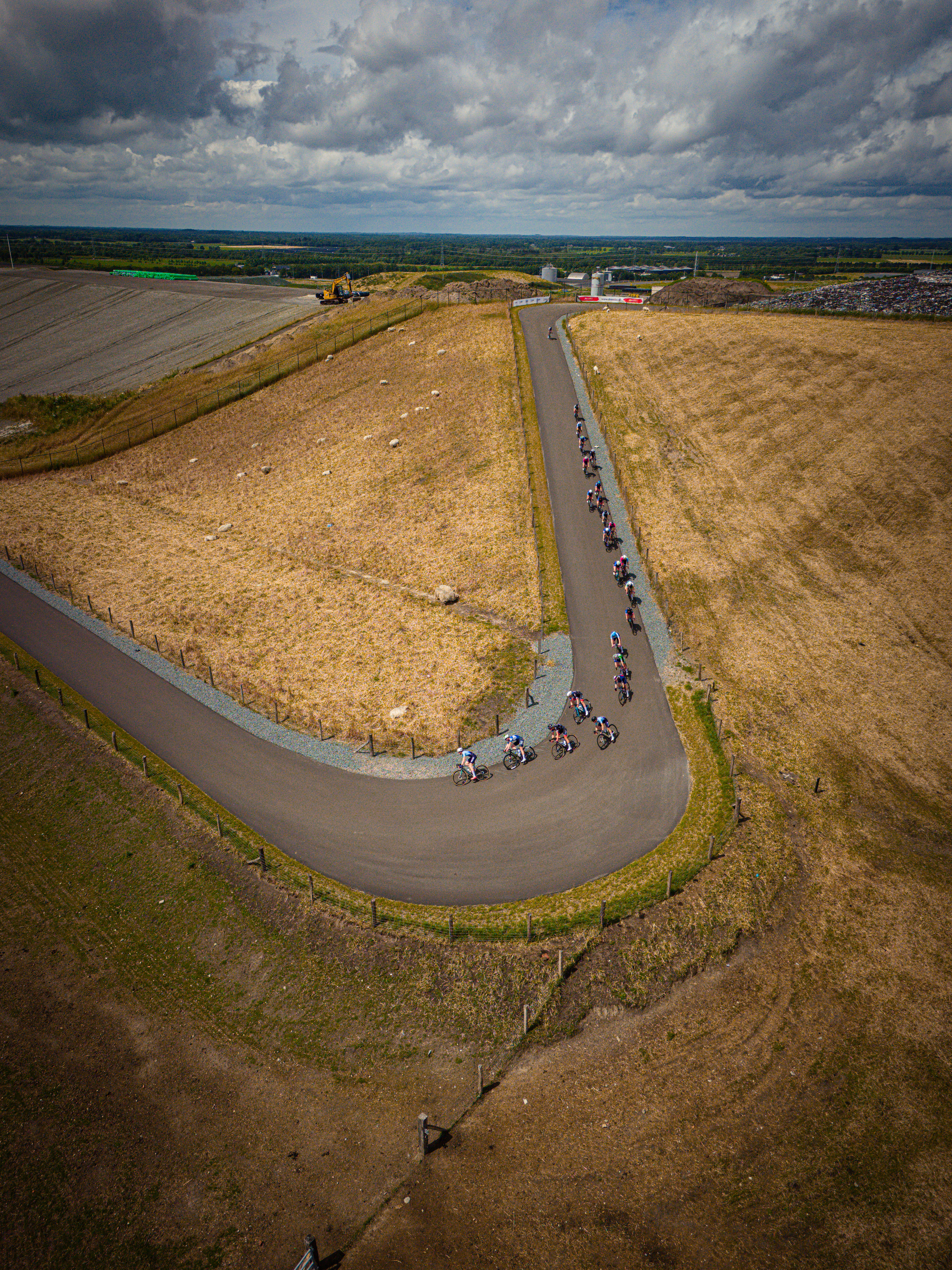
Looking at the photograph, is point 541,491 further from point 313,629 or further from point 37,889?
point 37,889

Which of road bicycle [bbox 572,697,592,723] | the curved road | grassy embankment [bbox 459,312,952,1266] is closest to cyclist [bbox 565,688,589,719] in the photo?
road bicycle [bbox 572,697,592,723]

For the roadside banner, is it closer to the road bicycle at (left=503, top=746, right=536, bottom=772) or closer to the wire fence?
the wire fence

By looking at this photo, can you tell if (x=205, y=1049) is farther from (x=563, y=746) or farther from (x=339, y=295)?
(x=339, y=295)

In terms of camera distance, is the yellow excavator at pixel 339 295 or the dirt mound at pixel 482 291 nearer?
the dirt mound at pixel 482 291

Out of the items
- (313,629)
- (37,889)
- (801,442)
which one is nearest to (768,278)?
(801,442)

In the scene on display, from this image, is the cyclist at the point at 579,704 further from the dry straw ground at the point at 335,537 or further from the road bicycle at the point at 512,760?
the dry straw ground at the point at 335,537

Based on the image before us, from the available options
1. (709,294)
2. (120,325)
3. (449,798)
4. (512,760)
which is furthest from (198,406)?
(709,294)

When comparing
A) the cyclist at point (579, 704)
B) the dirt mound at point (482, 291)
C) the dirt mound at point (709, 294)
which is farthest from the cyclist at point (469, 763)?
the dirt mound at point (709, 294)
